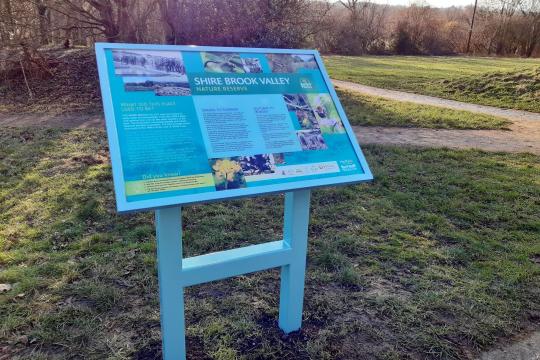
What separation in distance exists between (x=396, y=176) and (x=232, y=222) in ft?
7.96

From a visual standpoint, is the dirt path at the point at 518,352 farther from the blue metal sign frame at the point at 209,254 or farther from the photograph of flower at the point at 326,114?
the photograph of flower at the point at 326,114

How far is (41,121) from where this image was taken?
8172mm

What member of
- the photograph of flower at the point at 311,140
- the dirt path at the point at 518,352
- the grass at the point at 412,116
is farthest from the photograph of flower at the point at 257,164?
the grass at the point at 412,116

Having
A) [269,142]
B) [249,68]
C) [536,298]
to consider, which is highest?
[249,68]

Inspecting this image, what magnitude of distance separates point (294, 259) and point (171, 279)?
2.38ft

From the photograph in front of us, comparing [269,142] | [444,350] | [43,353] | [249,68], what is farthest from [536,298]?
[43,353]

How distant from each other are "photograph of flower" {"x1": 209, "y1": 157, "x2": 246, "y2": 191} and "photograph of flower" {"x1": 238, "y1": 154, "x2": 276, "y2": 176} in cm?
3

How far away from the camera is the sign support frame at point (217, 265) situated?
214 centimetres

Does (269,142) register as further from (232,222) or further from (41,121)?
(41,121)

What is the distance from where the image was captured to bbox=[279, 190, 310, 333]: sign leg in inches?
99.7

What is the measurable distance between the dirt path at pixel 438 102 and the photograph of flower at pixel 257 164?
30.7 feet

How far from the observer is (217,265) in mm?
2332

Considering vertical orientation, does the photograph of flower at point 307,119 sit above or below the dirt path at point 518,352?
above

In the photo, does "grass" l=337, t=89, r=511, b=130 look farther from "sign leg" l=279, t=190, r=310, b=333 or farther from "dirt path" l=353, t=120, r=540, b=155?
"sign leg" l=279, t=190, r=310, b=333
